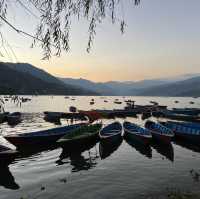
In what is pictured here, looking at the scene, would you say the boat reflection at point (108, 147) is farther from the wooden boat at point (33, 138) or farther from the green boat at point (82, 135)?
the wooden boat at point (33, 138)

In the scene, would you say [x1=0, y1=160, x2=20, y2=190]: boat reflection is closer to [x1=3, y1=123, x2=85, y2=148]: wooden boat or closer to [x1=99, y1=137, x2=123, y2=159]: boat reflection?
[x1=3, y1=123, x2=85, y2=148]: wooden boat

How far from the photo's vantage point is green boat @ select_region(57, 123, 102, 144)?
31.3 metres

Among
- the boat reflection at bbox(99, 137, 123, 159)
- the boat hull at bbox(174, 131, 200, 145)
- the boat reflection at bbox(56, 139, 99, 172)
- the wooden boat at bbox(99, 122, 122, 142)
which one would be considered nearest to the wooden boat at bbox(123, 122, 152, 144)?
the wooden boat at bbox(99, 122, 122, 142)

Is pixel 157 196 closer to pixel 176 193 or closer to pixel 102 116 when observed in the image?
pixel 176 193

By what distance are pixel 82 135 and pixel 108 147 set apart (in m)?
3.22

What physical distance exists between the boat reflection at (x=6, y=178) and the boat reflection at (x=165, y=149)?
14.1m

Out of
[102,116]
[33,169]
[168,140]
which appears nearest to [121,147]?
[168,140]

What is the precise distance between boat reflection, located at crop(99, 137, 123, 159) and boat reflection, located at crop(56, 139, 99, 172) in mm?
727

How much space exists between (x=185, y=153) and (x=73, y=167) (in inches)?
495

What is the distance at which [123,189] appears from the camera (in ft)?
63.6

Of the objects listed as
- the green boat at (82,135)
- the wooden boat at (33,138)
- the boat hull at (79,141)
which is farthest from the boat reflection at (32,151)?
the boat hull at (79,141)

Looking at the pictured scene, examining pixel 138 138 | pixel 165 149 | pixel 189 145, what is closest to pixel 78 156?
pixel 138 138

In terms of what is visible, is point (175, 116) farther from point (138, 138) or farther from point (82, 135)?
point (82, 135)

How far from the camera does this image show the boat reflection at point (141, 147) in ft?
99.8
